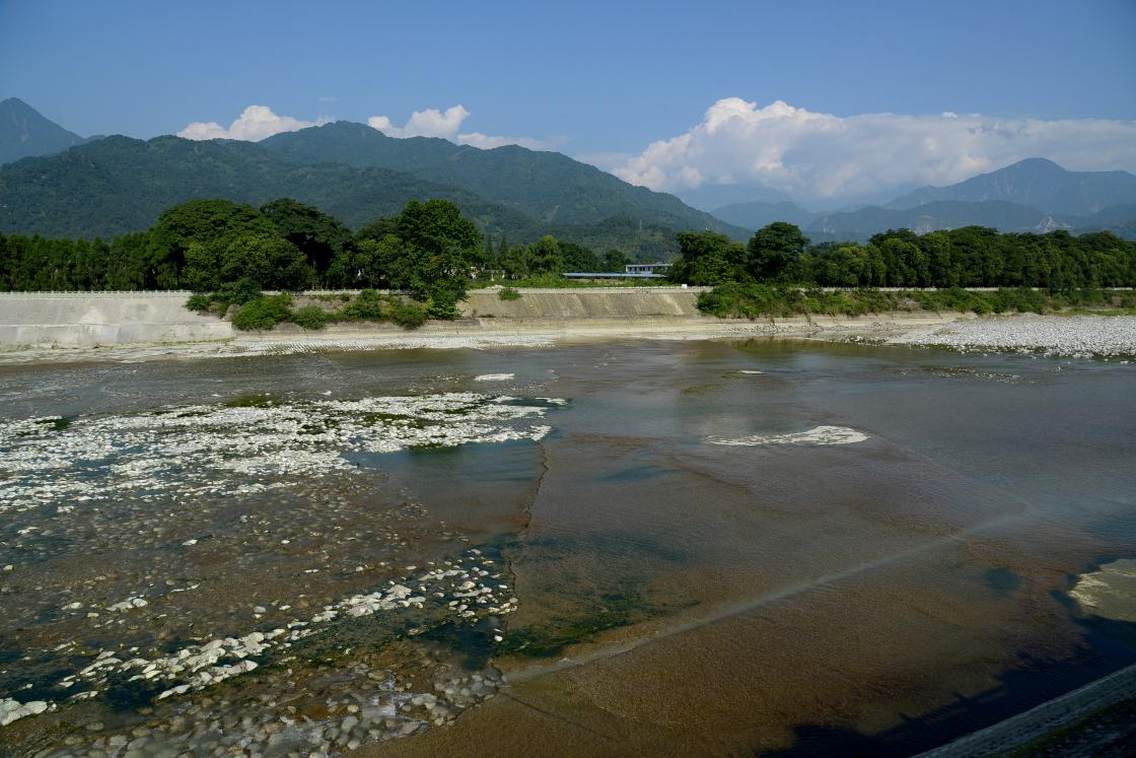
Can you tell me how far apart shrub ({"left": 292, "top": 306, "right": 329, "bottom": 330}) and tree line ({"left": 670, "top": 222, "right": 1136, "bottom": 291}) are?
46.6 m

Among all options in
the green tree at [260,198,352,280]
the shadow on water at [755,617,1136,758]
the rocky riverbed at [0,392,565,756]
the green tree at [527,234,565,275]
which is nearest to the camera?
the shadow on water at [755,617,1136,758]

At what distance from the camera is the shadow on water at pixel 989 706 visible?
7.42m

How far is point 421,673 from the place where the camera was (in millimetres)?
8766

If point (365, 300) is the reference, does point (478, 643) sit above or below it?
below

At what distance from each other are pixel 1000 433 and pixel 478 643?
20724 millimetres

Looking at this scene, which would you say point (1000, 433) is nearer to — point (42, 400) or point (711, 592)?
point (711, 592)

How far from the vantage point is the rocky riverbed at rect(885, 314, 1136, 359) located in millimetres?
49959

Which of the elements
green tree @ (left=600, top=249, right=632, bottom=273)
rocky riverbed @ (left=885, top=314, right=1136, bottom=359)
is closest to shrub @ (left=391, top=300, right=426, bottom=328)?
rocky riverbed @ (left=885, top=314, right=1136, bottom=359)

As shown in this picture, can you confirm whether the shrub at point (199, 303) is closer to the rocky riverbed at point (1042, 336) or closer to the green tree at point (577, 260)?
the rocky riverbed at point (1042, 336)

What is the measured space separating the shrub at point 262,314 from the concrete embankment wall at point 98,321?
132 cm

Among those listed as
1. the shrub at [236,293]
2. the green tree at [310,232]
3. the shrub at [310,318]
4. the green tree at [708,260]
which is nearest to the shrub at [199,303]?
the shrub at [236,293]

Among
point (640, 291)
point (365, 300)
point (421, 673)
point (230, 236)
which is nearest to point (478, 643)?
point (421, 673)

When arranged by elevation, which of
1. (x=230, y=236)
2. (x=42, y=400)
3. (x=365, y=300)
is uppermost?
(x=230, y=236)

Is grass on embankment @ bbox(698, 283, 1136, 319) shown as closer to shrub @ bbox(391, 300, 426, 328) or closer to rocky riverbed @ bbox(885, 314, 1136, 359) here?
rocky riverbed @ bbox(885, 314, 1136, 359)
